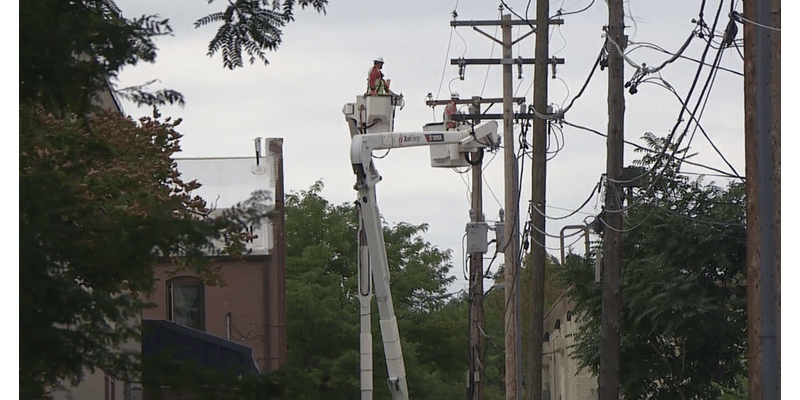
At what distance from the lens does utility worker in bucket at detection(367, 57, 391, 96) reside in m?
24.7

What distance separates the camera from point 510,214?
27766 mm

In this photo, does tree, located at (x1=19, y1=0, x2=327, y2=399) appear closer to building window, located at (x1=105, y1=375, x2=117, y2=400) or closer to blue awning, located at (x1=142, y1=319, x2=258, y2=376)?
building window, located at (x1=105, y1=375, x2=117, y2=400)

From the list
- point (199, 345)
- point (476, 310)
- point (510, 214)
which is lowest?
point (199, 345)

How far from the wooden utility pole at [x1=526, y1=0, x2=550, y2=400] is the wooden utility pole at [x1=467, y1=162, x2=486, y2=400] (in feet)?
19.5

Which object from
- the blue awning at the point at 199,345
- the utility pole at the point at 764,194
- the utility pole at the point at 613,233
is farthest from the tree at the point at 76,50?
the blue awning at the point at 199,345

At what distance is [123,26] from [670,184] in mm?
18367

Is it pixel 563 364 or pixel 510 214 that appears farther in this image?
pixel 563 364

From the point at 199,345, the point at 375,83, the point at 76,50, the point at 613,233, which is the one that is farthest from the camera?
the point at 199,345

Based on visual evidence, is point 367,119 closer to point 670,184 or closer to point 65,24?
point 670,184

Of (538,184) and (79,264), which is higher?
(538,184)

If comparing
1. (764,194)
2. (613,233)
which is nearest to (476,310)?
(613,233)

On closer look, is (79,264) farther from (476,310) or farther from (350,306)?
(350,306)

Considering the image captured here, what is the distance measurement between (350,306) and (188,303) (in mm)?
9211

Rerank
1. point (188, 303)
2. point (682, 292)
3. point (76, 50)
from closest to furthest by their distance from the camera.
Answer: point (76, 50) → point (682, 292) → point (188, 303)
